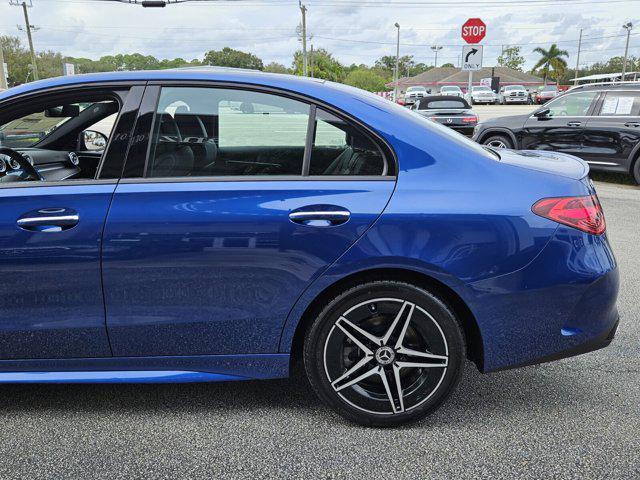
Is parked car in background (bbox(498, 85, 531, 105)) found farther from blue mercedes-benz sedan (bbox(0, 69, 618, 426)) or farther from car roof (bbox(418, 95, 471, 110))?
blue mercedes-benz sedan (bbox(0, 69, 618, 426))

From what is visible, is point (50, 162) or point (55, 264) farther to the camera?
point (50, 162)

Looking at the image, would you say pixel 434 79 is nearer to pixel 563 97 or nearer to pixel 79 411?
pixel 563 97

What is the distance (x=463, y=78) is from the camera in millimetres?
89312

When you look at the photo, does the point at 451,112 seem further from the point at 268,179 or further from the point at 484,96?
the point at 484,96

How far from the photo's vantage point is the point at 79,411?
2.87 m

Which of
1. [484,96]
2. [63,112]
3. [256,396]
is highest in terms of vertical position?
[63,112]

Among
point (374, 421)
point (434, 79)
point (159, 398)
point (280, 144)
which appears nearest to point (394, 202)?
point (280, 144)

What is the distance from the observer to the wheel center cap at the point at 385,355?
2588mm

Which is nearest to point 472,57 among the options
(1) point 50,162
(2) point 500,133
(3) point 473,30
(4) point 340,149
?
(3) point 473,30

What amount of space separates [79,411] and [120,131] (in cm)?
141

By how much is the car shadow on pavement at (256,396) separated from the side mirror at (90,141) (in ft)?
6.85

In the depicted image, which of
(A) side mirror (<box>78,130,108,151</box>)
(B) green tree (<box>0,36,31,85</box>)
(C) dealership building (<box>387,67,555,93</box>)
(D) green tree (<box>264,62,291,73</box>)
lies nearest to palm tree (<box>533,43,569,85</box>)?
(C) dealership building (<box>387,67,555,93</box>)

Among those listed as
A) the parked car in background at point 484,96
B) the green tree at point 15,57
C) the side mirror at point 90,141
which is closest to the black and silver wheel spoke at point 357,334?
the side mirror at point 90,141

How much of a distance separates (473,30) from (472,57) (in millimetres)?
761
